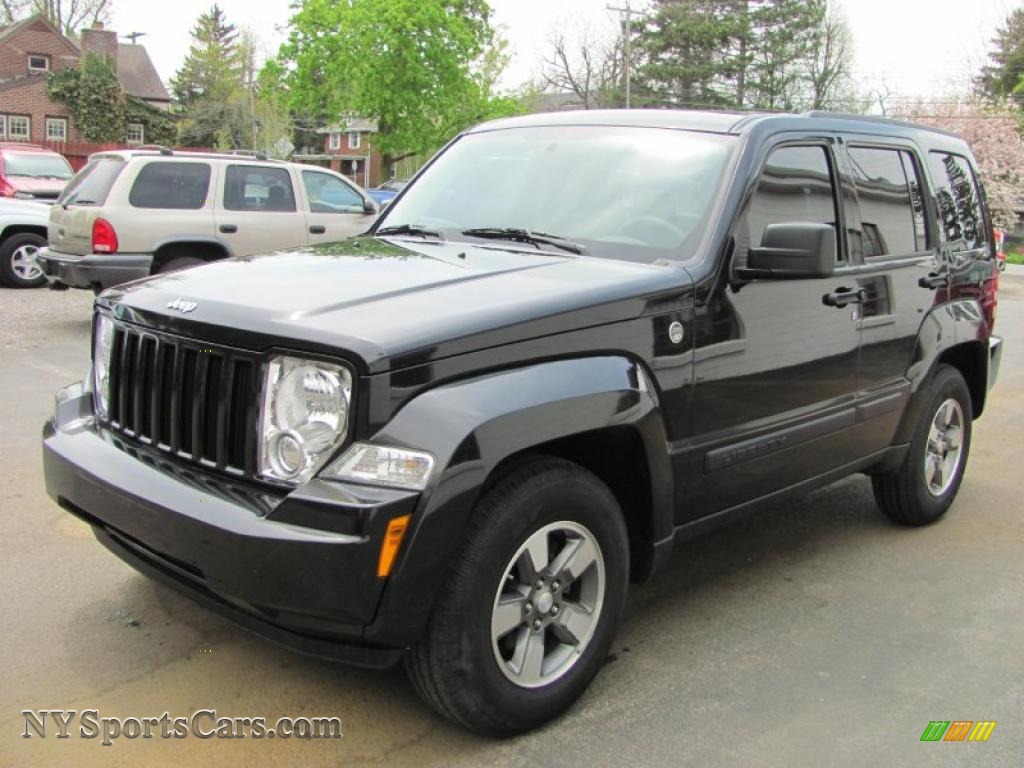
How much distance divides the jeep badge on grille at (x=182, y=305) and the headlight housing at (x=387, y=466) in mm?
795

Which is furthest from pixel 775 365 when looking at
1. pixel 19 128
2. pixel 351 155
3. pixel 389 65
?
pixel 351 155

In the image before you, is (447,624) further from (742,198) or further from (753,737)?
(742,198)

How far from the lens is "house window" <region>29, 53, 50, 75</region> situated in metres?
49.5

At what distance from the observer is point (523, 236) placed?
3.90 meters

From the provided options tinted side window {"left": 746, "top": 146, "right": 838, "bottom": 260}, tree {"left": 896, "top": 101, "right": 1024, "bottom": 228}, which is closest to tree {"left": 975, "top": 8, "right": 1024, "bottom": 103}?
tree {"left": 896, "top": 101, "right": 1024, "bottom": 228}

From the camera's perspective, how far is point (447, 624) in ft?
9.14

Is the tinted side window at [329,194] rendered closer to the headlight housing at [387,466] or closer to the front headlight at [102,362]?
the front headlight at [102,362]

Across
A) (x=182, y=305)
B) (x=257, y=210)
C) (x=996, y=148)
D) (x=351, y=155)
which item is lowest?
(x=182, y=305)

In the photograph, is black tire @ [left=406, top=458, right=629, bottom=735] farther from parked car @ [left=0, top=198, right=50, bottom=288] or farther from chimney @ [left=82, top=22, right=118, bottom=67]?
chimney @ [left=82, top=22, right=118, bottom=67]

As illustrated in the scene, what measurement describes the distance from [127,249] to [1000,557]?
8.45 meters

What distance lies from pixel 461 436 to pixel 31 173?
1722 cm

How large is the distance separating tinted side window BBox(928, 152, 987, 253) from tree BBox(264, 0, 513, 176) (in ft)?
117

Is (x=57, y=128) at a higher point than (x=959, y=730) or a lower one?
higher

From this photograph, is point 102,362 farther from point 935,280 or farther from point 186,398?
point 935,280
